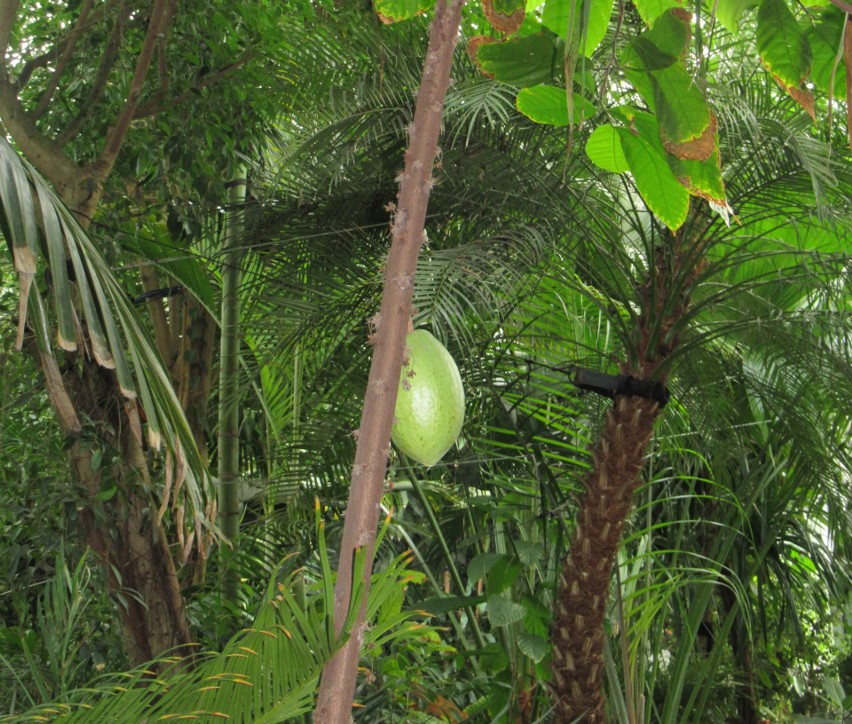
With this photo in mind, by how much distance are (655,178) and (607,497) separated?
4.81 feet

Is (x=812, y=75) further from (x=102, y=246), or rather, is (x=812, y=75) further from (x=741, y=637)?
(x=741, y=637)

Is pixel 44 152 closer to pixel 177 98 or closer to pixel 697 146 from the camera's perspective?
pixel 177 98

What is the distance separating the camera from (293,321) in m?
2.15

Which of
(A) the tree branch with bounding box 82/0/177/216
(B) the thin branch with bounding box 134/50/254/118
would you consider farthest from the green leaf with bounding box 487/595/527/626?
(B) the thin branch with bounding box 134/50/254/118

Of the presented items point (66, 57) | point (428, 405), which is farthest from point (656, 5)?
point (66, 57)

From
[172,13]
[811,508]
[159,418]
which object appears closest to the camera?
[159,418]

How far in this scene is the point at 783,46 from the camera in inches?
26.7

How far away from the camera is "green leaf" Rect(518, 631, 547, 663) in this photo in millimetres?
2186

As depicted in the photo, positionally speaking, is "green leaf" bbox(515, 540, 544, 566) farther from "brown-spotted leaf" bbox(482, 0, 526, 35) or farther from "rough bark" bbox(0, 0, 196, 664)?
"brown-spotted leaf" bbox(482, 0, 526, 35)

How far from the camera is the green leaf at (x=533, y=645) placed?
2.19 meters

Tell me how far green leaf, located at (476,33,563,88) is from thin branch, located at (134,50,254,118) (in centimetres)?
180

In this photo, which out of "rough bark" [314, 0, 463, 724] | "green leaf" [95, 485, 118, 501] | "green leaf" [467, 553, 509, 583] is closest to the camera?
"rough bark" [314, 0, 463, 724]

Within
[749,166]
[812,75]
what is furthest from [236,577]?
[812,75]

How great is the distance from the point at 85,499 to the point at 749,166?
5.63 ft
